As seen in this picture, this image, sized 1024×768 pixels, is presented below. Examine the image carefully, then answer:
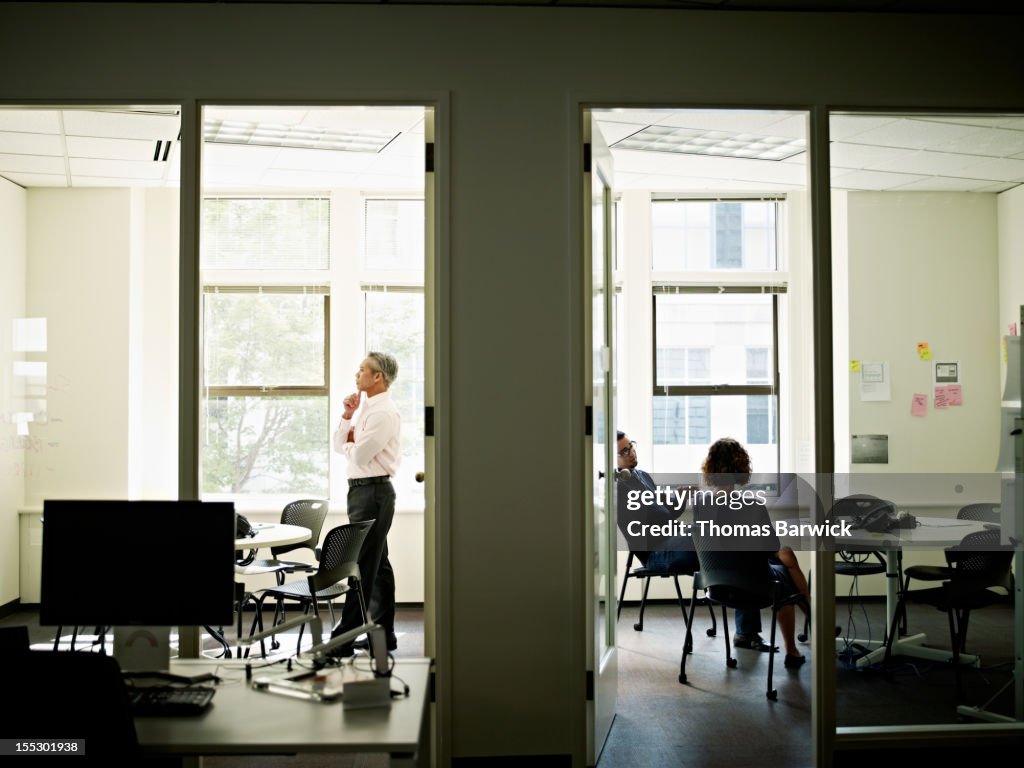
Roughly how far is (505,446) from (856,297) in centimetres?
160

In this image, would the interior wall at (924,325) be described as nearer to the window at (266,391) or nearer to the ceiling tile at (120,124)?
the ceiling tile at (120,124)

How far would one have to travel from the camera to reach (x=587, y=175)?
3432mm

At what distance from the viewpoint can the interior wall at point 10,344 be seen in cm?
341

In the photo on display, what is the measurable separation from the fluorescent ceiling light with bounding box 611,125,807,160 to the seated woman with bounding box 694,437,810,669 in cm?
180

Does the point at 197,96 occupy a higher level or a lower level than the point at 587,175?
higher

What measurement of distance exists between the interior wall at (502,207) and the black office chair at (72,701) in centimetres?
160

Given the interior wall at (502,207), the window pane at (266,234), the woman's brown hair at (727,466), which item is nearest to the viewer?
the interior wall at (502,207)

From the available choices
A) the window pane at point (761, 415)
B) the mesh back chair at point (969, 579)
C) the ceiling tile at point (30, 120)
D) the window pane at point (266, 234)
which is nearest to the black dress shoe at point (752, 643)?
the mesh back chair at point (969, 579)

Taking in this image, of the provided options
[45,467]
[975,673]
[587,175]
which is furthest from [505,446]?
[975,673]

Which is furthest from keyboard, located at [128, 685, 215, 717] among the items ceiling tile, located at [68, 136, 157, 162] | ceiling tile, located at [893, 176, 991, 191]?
ceiling tile, located at [893, 176, 991, 191]

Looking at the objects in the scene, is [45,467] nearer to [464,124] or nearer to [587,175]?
[464,124]

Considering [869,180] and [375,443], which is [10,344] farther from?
[869,180]

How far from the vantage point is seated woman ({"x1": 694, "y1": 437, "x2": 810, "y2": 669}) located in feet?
14.8

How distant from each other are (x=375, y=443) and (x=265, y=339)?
1.97 meters
